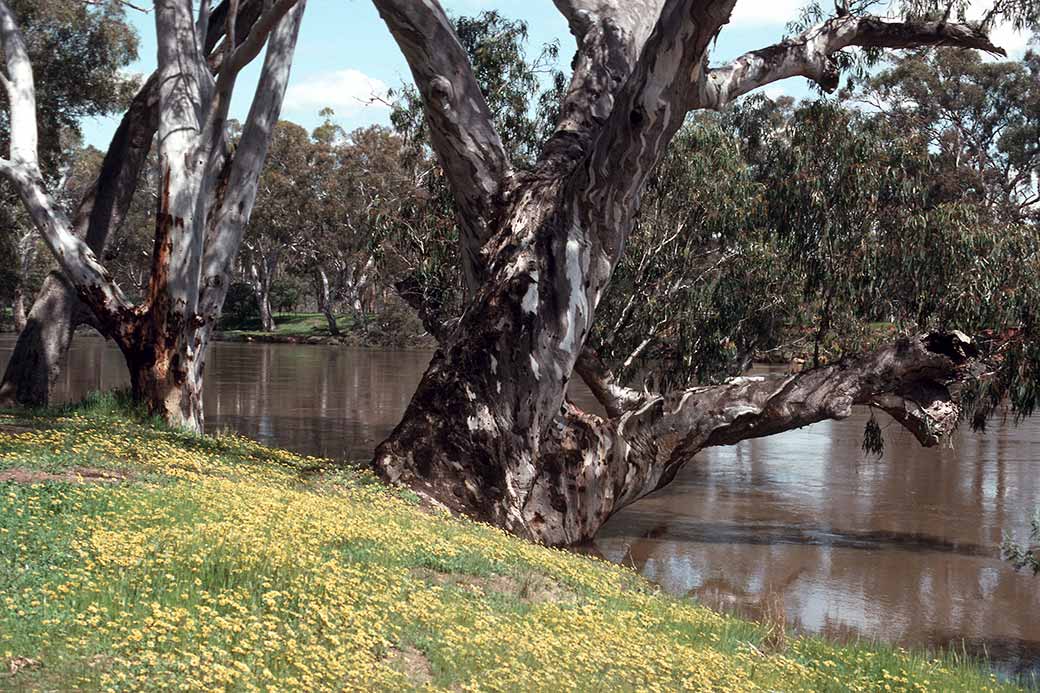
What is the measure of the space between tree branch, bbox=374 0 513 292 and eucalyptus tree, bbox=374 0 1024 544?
17 millimetres

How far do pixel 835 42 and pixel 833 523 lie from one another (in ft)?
20.3

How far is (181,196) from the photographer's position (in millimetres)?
12328

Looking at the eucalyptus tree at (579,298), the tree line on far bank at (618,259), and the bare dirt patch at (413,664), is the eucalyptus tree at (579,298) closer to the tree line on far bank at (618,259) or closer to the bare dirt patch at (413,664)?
the tree line on far bank at (618,259)

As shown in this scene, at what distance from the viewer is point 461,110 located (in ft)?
37.1

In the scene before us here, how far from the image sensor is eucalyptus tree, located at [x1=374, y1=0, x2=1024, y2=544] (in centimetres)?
1034

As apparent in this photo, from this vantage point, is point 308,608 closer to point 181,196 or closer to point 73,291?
point 181,196

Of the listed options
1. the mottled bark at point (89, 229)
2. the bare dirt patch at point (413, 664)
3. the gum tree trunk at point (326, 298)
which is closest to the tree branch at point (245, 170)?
the mottled bark at point (89, 229)

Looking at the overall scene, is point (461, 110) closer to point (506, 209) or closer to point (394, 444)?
point (506, 209)

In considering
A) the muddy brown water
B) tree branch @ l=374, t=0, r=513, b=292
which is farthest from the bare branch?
the muddy brown water

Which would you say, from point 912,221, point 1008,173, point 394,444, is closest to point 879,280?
point 912,221

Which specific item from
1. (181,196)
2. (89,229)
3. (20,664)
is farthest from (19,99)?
(20,664)

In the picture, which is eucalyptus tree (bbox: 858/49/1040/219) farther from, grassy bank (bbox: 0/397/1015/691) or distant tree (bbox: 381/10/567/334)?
grassy bank (bbox: 0/397/1015/691)

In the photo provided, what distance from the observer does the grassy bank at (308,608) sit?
163 inches

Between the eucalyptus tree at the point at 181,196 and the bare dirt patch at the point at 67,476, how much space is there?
471 centimetres
